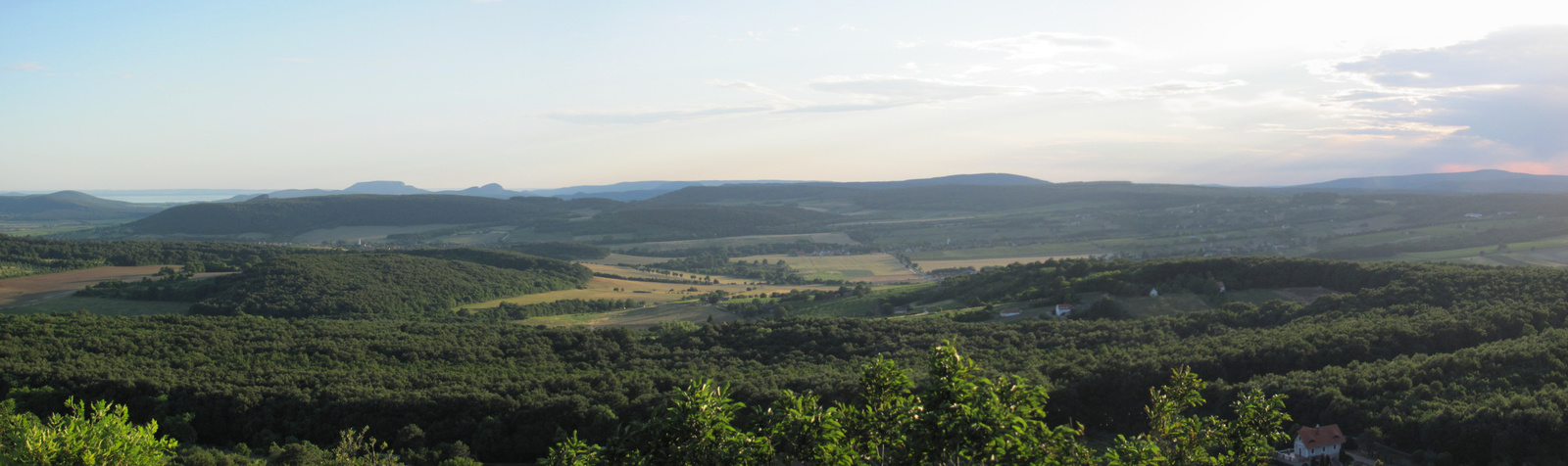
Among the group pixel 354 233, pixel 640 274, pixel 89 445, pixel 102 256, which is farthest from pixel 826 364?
pixel 354 233

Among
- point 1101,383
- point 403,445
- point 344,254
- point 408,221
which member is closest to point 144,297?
point 344,254

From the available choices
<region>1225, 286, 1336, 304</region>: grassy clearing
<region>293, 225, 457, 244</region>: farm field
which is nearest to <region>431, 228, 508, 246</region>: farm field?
<region>293, 225, 457, 244</region>: farm field

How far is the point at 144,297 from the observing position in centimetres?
6344

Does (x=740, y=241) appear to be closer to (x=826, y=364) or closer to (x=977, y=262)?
(x=977, y=262)

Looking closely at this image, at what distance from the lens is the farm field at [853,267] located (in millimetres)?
100500

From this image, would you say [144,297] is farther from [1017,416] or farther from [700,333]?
[1017,416]

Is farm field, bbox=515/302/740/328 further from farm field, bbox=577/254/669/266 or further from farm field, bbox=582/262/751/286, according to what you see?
farm field, bbox=577/254/669/266

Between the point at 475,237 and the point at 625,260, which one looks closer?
the point at 625,260

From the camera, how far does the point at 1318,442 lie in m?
25.2

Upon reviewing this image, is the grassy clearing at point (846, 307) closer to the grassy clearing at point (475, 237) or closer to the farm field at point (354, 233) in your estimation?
the grassy clearing at point (475, 237)

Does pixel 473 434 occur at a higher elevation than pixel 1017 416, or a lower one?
lower

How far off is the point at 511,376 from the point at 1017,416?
98.2 ft

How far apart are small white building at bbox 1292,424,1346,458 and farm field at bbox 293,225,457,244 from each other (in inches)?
6742

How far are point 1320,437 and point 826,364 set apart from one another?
2038cm
